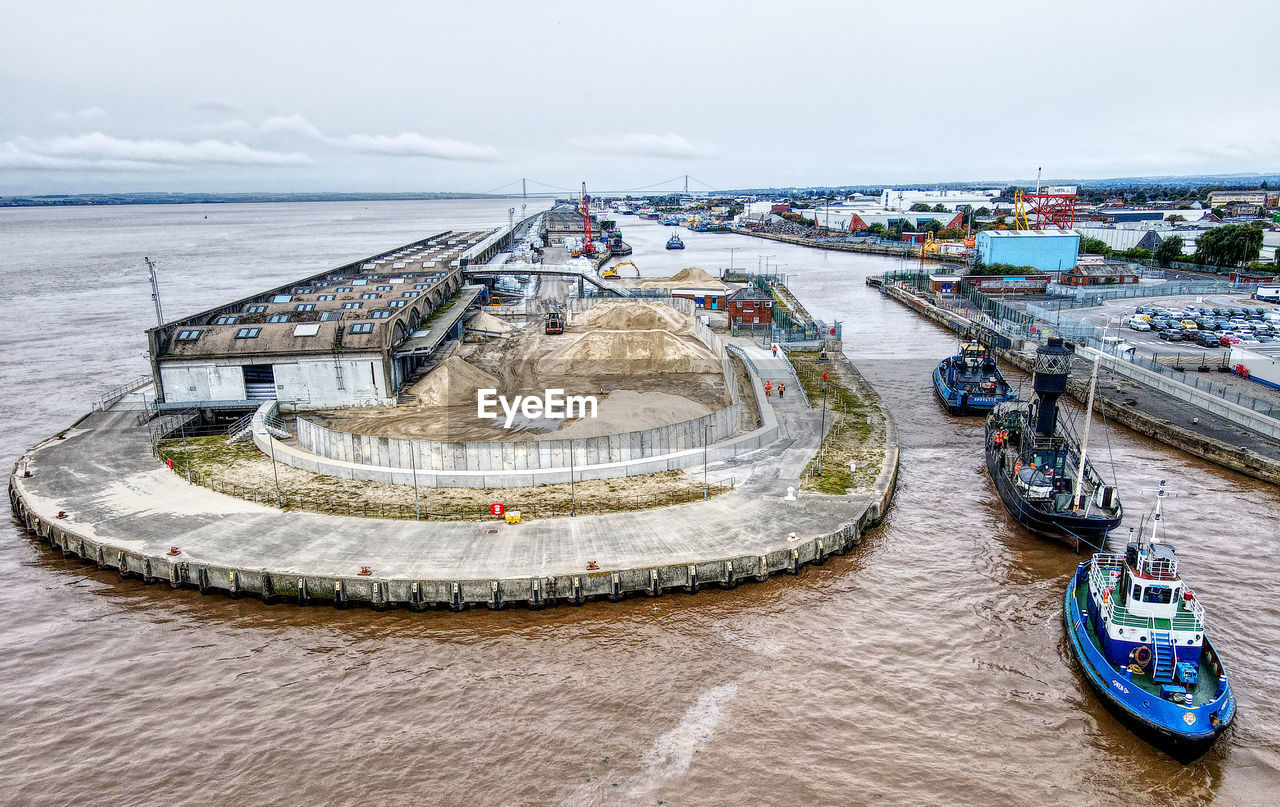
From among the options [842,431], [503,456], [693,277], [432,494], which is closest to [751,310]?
[693,277]

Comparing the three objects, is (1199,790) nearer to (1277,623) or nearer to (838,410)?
(1277,623)

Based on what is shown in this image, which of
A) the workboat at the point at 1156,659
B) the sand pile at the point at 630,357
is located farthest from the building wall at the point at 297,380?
the workboat at the point at 1156,659

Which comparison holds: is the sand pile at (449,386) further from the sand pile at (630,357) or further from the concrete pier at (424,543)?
the concrete pier at (424,543)

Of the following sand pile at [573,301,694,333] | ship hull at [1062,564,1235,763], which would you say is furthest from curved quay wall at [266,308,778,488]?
sand pile at [573,301,694,333]

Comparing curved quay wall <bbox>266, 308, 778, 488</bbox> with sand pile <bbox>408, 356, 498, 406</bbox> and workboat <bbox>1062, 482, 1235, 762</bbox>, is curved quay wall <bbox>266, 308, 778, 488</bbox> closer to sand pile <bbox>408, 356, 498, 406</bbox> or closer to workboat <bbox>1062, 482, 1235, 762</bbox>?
sand pile <bbox>408, 356, 498, 406</bbox>

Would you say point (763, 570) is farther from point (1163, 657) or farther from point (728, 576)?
point (1163, 657)

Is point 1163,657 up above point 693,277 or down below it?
below
